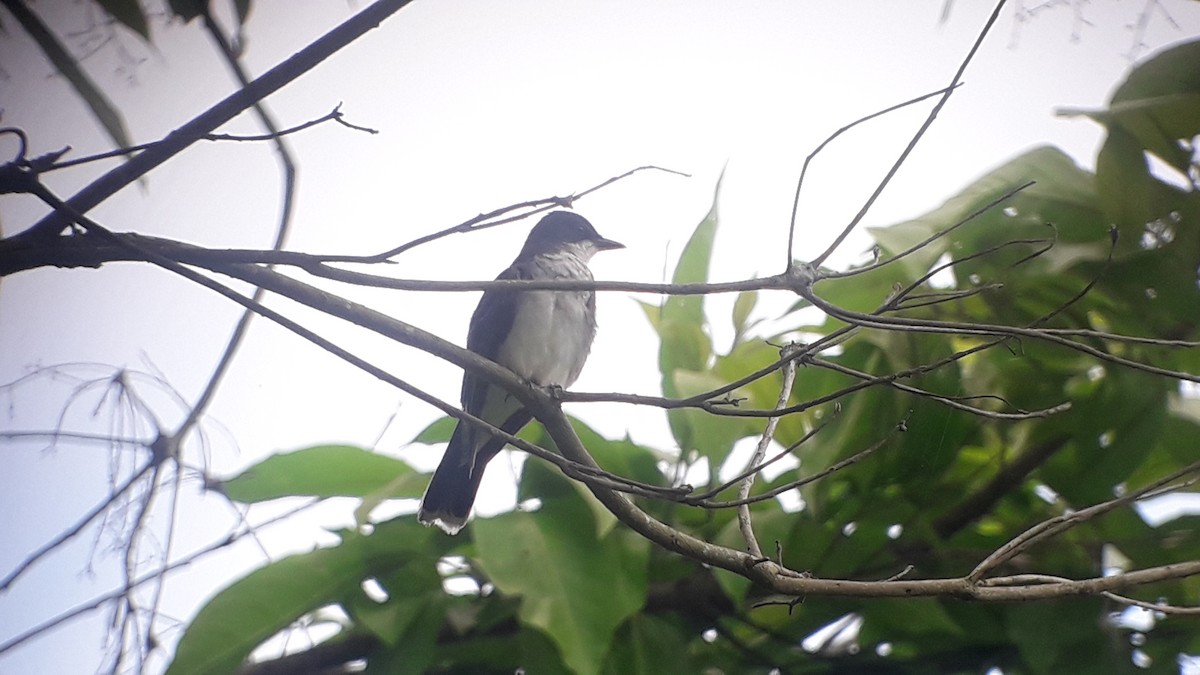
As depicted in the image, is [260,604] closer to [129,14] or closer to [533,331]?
[129,14]

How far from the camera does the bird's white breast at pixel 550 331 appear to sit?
2.66 metres

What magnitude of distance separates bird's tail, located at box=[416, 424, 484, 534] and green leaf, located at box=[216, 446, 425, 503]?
0.14 ft

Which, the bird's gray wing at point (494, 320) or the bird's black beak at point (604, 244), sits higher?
the bird's black beak at point (604, 244)

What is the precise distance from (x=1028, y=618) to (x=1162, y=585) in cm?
27

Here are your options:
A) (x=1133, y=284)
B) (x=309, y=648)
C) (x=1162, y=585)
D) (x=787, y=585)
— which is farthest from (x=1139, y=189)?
(x=309, y=648)

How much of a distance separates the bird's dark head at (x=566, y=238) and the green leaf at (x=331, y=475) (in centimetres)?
124

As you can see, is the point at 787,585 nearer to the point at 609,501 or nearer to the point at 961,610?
the point at 609,501

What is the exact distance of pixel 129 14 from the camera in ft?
2.83

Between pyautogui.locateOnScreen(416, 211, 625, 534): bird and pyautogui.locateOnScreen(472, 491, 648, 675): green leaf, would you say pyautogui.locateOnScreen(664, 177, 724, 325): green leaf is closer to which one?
pyautogui.locateOnScreen(472, 491, 648, 675): green leaf

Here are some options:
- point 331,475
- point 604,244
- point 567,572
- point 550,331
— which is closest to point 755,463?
point 567,572

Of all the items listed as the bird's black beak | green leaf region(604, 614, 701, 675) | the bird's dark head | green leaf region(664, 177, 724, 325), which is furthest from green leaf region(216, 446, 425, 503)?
the bird's black beak

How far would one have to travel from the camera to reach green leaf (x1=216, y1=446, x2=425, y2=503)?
1622mm

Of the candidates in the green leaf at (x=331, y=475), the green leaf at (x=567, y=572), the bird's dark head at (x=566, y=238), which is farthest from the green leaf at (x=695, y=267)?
the bird's dark head at (x=566, y=238)

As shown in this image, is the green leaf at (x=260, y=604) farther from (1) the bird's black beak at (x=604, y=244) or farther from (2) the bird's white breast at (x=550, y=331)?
(1) the bird's black beak at (x=604, y=244)
